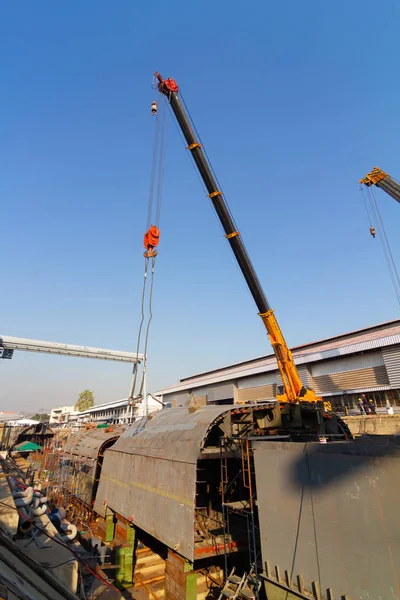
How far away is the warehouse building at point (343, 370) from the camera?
93.2 ft

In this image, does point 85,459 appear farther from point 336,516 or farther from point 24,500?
point 336,516

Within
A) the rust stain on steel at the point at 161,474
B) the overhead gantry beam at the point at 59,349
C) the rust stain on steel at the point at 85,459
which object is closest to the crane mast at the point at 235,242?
the rust stain on steel at the point at 161,474

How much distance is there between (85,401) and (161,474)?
400ft

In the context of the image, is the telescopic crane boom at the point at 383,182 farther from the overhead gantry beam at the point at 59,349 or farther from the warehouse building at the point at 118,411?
the warehouse building at the point at 118,411

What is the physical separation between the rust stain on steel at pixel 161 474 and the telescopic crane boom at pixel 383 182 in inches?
1107

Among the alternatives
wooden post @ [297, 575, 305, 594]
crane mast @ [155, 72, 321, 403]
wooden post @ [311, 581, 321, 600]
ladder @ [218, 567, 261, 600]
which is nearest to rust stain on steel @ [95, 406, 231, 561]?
ladder @ [218, 567, 261, 600]

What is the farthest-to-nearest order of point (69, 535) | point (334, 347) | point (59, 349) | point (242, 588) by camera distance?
point (59, 349)
point (334, 347)
point (69, 535)
point (242, 588)

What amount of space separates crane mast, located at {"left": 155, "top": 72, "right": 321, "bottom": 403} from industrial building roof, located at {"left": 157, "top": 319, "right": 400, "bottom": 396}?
1187 cm

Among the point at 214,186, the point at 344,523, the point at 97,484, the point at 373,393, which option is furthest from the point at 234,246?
the point at 373,393

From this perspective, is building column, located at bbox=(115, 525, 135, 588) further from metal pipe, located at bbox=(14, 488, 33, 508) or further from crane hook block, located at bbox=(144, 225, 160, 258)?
crane hook block, located at bbox=(144, 225, 160, 258)

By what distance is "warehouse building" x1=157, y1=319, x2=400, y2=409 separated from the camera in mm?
28406

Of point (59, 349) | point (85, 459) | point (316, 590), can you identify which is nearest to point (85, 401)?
point (59, 349)

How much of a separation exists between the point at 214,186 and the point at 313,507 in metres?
18.3

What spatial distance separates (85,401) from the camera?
401 ft
